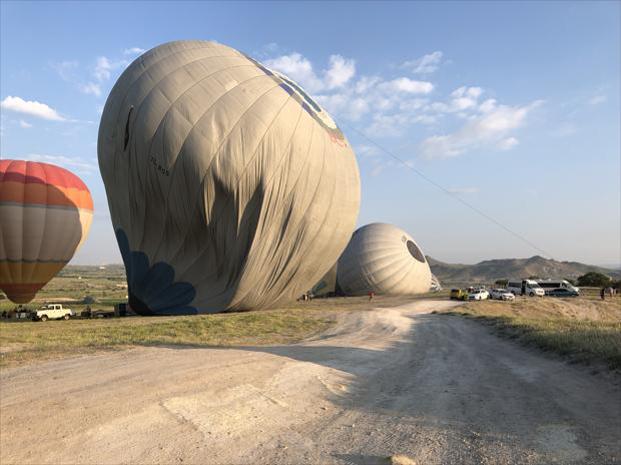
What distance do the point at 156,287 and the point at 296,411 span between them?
73.4 feet

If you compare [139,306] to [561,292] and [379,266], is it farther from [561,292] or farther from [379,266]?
[561,292]

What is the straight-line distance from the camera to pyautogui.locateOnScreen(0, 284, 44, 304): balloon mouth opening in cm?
3519

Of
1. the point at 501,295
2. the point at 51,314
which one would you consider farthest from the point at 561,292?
the point at 51,314

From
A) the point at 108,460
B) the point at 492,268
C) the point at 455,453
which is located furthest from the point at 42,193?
the point at 492,268

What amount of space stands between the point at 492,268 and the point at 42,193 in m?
189

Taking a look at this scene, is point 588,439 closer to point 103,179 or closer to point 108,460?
point 108,460

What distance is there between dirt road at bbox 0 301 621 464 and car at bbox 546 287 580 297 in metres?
50.5

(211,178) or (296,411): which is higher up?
(211,178)

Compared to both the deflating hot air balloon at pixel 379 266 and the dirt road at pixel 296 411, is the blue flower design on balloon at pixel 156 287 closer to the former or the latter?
the dirt road at pixel 296 411

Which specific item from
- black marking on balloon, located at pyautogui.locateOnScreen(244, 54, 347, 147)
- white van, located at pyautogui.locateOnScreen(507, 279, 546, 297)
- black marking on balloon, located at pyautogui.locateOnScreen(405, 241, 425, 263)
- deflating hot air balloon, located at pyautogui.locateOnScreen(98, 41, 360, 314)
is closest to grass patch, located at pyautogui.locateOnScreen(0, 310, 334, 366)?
deflating hot air balloon, located at pyautogui.locateOnScreen(98, 41, 360, 314)

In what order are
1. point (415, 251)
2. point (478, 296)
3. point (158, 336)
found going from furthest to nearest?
point (415, 251)
point (478, 296)
point (158, 336)

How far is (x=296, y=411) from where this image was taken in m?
7.71

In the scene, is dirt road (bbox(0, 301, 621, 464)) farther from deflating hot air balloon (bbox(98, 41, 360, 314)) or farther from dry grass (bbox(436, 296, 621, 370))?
deflating hot air balloon (bbox(98, 41, 360, 314))

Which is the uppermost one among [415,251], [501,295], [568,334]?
[415,251]
